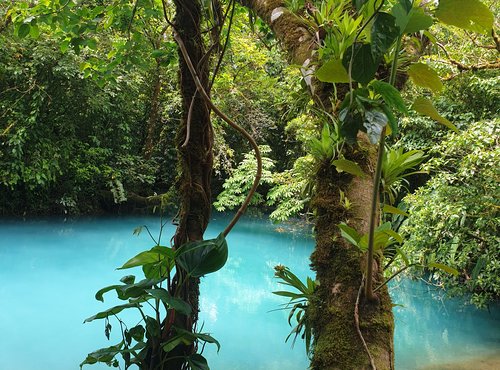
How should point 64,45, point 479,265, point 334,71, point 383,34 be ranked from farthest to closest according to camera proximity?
point 479,265, point 64,45, point 334,71, point 383,34

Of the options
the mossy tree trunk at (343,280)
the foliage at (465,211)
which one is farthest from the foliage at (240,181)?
the mossy tree trunk at (343,280)

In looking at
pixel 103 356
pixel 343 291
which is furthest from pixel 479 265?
pixel 103 356

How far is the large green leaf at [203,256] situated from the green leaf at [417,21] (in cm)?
73

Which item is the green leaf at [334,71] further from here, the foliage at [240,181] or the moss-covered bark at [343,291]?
the foliage at [240,181]

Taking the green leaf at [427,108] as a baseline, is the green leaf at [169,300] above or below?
below

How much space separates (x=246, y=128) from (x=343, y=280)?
723 cm

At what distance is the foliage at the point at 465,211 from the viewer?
3.00 meters

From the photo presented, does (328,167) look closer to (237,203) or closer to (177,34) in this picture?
(177,34)

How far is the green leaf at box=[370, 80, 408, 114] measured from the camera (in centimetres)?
59

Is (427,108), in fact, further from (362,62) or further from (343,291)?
(343,291)

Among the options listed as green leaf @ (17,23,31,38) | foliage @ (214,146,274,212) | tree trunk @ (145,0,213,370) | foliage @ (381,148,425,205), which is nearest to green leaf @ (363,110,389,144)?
foliage @ (381,148,425,205)

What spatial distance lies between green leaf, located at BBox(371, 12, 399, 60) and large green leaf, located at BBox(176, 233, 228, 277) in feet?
2.38

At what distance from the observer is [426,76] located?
72 centimetres

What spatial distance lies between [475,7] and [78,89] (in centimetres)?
736
